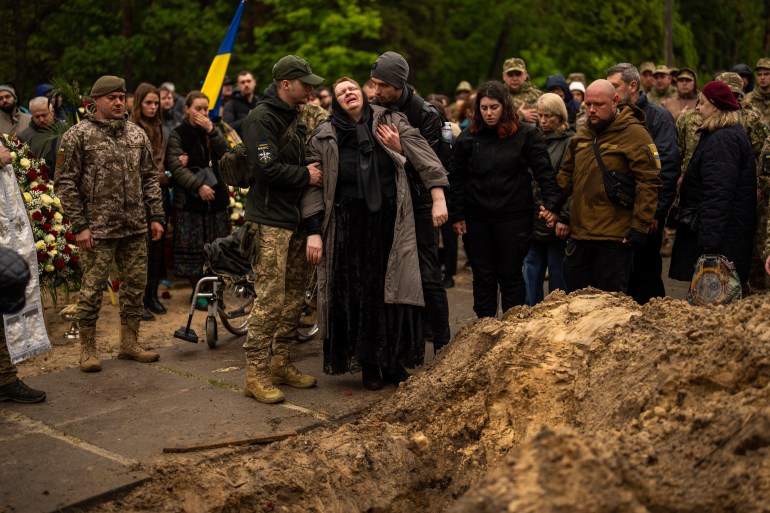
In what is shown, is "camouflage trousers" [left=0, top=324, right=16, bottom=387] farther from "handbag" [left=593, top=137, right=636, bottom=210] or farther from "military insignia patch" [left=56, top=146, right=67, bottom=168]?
"handbag" [left=593, top=137, right=636, bottom=210]

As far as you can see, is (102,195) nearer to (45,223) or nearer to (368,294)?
(45,223)

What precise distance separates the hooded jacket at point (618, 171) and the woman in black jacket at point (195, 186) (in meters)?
4.20

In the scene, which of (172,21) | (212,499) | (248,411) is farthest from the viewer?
(172,21)

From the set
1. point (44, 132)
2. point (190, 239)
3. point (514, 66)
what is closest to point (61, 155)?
point (190, 239)

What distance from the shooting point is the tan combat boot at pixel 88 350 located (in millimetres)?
7457

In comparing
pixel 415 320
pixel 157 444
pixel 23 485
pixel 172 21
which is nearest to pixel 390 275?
pixel 415 320

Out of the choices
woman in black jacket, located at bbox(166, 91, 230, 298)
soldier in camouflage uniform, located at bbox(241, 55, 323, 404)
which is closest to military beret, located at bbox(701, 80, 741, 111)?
soldier in camouflage uniform, located at bbox(241, 55, 323, 404)

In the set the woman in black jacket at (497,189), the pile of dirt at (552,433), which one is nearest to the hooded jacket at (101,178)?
the woman in black jacket at (497,189)

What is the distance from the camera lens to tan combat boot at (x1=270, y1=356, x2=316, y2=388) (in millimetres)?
7027

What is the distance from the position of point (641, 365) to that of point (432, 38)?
71.9ft

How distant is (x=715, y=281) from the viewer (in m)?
7.43

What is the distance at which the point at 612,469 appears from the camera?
3.49m

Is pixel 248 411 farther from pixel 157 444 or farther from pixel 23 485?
pixel 23 485

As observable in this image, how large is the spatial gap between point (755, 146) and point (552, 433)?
21.7 ft
